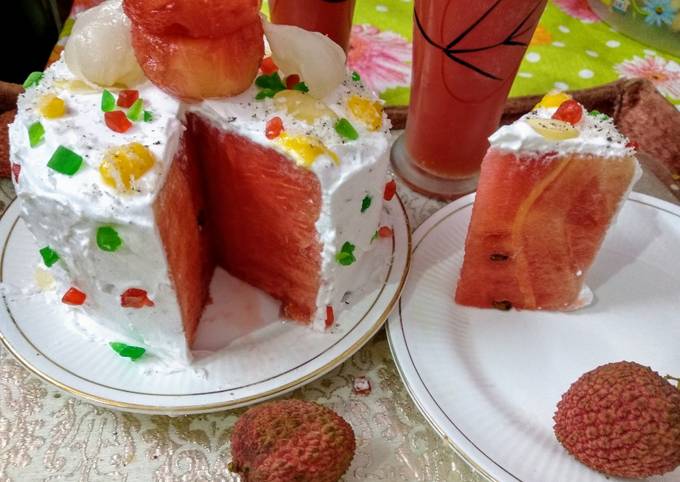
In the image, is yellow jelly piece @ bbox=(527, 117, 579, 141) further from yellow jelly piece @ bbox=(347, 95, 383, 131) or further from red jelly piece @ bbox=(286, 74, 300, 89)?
red jelly piece @ bbox=(286, 74, 300, 89)

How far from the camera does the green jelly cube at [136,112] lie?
3.58ft

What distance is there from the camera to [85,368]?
1141 millimetres

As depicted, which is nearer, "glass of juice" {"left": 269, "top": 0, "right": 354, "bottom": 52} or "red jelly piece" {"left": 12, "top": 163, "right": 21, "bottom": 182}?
"red jelly piece" {"left": 12, "top": 163, "right": 21, "bottom": 182}

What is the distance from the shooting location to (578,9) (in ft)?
6.98

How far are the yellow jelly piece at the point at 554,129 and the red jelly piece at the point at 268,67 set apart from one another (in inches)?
18.1

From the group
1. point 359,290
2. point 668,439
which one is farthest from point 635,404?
point 359,290

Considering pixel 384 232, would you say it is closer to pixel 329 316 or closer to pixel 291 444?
pixel 329 316

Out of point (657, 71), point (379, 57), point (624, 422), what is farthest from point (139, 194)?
point (657, 71)

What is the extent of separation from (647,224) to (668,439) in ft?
2.01

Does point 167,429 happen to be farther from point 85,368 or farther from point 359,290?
point 359,290

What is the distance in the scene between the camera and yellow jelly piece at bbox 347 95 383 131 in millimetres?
1157

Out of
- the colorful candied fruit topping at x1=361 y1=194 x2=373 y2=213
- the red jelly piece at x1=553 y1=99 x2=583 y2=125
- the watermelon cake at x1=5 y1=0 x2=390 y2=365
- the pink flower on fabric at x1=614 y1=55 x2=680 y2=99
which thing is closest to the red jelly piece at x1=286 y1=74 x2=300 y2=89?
the watermelon cake at x1=5 y1=0 x2=390 y2=365

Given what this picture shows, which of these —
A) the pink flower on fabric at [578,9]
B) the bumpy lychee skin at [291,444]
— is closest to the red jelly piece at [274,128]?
the bumpy lychee skin at [291,444]

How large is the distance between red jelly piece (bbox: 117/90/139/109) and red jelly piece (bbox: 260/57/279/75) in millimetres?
231
